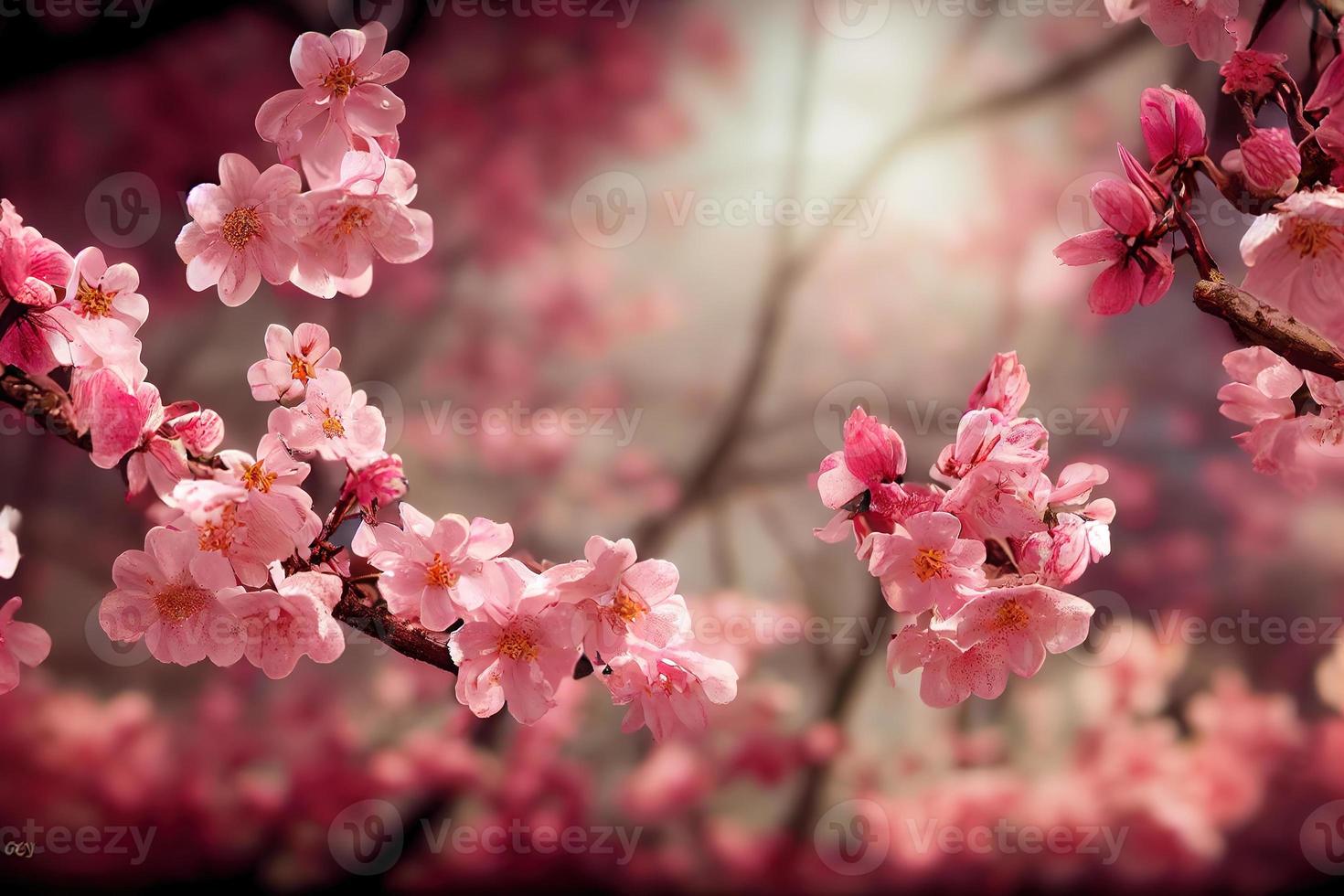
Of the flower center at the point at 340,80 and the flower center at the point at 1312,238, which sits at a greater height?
the flower center at the point at 340,80

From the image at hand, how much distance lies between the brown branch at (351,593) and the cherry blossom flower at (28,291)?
0.08 ft

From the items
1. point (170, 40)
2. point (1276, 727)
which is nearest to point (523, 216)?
point (170, 40)

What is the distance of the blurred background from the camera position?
127cm

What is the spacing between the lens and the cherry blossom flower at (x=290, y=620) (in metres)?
0.34

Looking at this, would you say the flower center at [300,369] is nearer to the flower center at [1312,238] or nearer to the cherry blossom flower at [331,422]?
the cherry blossom flower at [331,422]

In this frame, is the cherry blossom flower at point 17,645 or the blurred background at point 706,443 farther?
the blurred background at point 706,443

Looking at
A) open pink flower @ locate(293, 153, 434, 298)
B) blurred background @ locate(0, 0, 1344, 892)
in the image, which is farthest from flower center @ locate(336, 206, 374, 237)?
blurred background @ locate(0, 0, 1344, 892)

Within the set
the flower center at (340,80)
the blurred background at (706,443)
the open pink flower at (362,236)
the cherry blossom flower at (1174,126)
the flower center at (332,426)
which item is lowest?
the blurred background at (706,443)

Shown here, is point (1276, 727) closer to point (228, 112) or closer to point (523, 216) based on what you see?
point (523, 216)

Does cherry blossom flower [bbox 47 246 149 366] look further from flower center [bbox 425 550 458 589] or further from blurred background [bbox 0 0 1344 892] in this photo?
blurred background [bbox 0 0 1344 892]

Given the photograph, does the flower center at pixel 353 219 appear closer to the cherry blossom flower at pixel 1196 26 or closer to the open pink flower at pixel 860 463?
the open pink flower at pixel 860 463

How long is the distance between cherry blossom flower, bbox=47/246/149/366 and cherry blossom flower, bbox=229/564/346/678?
11 cm

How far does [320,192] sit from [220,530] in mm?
129

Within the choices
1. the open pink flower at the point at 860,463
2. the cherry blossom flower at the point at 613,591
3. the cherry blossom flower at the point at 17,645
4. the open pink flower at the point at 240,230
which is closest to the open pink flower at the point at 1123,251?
the open pink flower at the point at 860,463
